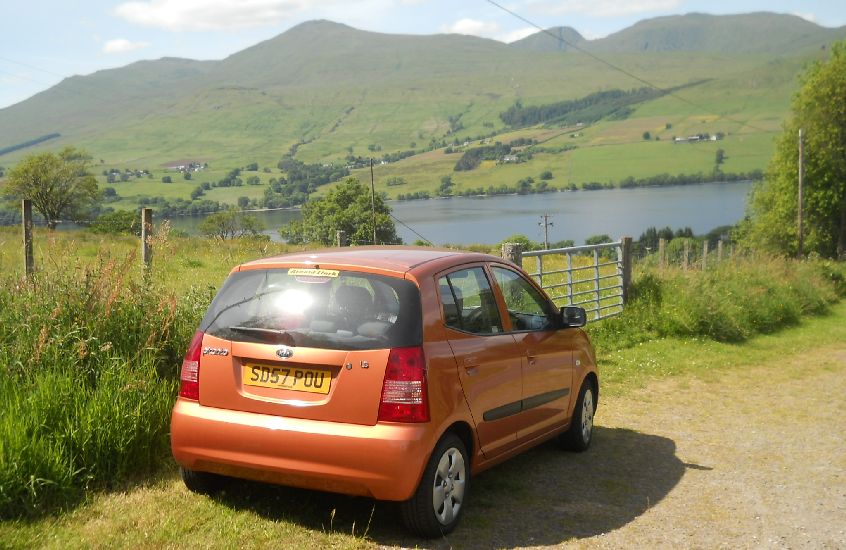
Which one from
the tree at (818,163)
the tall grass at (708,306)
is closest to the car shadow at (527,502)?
the tall grass at (708,306)

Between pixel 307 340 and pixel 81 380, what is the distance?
2191 millimetres

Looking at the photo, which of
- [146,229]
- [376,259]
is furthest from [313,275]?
[146,229]

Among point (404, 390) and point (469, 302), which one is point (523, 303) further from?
point (404, 390)

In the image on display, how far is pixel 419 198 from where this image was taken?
452 ft

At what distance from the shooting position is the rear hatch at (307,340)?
4.74 m

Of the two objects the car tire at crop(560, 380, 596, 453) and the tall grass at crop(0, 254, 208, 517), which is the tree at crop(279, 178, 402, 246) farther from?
the car tire at crop(560, 380, 596, 453)

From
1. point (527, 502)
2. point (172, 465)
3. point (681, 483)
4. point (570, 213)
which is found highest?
point (172, 465)

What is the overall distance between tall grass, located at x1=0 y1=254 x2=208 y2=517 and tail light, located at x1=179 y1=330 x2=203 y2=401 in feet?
3.04

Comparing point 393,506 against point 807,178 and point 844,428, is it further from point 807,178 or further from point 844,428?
point 807,178

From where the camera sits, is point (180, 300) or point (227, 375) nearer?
point (227, 375)

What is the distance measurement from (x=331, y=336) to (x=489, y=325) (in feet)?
4.58

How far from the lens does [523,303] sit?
747 cm

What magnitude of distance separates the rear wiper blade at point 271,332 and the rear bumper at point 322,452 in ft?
1.47

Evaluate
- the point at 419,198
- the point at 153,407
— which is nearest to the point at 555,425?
the point at 153,407
